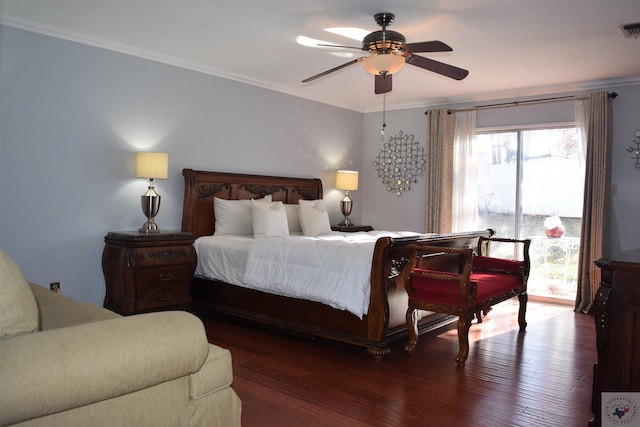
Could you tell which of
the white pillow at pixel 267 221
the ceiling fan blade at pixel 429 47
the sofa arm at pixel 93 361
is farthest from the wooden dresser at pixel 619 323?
the white pillow at pixel 267 221

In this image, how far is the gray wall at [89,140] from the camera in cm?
368

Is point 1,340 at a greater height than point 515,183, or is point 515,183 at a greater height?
point 515,183

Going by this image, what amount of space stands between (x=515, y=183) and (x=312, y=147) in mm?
2548

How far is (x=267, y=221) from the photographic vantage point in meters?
4.54

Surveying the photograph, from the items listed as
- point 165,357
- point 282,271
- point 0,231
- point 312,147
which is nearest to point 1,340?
point 165,357

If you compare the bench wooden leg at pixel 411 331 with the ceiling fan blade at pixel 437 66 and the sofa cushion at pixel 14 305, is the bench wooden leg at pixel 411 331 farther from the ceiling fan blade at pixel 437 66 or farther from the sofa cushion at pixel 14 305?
the sofa cushion at pixel 14 305

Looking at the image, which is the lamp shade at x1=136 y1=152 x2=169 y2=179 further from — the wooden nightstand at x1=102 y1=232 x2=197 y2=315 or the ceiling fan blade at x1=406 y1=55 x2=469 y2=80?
the ceiling fan blade at x1=406 y1=55 x2=469 y2=80

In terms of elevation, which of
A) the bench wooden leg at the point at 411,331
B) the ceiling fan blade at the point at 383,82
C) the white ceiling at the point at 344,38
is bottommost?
the bench wooden leg at the point at 411,331

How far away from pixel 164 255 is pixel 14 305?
2756mm

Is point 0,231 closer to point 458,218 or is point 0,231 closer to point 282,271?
point 282,271

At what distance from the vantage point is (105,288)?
4211 mm

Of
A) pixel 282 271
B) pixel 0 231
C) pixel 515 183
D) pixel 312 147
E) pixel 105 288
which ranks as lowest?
pixel 105 288

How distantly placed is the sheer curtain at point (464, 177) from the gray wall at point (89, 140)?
102 inches

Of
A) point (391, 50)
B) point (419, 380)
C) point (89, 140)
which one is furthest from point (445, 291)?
point (89, 140)
